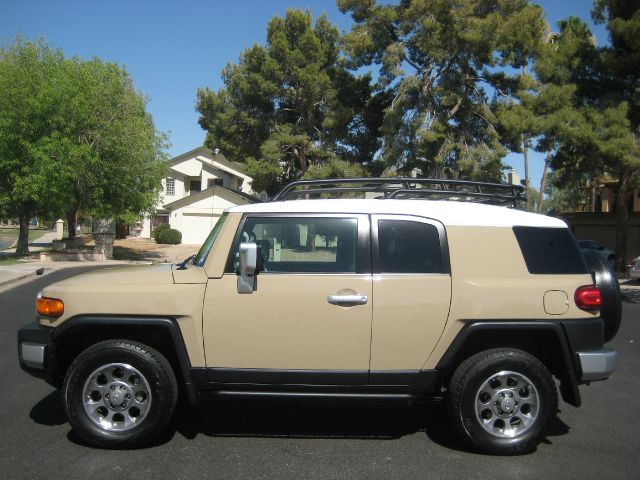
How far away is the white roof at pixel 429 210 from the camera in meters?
4.56

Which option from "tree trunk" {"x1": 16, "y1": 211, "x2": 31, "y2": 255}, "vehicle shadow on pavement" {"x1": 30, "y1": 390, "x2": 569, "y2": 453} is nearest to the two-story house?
"tree trunk" {"x1": 16, "y1": 211, "x2": 31, "y2": 255}

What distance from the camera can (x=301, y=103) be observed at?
111 ft

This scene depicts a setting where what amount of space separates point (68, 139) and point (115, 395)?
21192 mm

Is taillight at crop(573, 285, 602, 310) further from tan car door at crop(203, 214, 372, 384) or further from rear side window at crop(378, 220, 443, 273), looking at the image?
tan car door at crop(203, 214, 372, 384)

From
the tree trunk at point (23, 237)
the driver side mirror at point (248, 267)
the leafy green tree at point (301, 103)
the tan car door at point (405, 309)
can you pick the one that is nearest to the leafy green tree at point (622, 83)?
the leafy green tree at point (301, 103)

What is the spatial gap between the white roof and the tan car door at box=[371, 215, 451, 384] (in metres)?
0.26

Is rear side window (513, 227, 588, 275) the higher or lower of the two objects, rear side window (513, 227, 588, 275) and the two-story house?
the lower

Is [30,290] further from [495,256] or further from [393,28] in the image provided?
[393,28]

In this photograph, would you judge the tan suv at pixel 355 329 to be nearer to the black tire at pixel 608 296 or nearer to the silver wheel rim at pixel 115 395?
the silver wheel rim at pixel 115 395

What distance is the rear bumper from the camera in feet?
14.4

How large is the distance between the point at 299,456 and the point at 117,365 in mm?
1492

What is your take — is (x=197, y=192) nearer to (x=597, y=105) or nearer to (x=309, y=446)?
(x=597, y=105)

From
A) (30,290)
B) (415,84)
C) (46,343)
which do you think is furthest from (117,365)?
(415,84)

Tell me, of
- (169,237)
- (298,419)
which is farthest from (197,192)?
(298,419)
